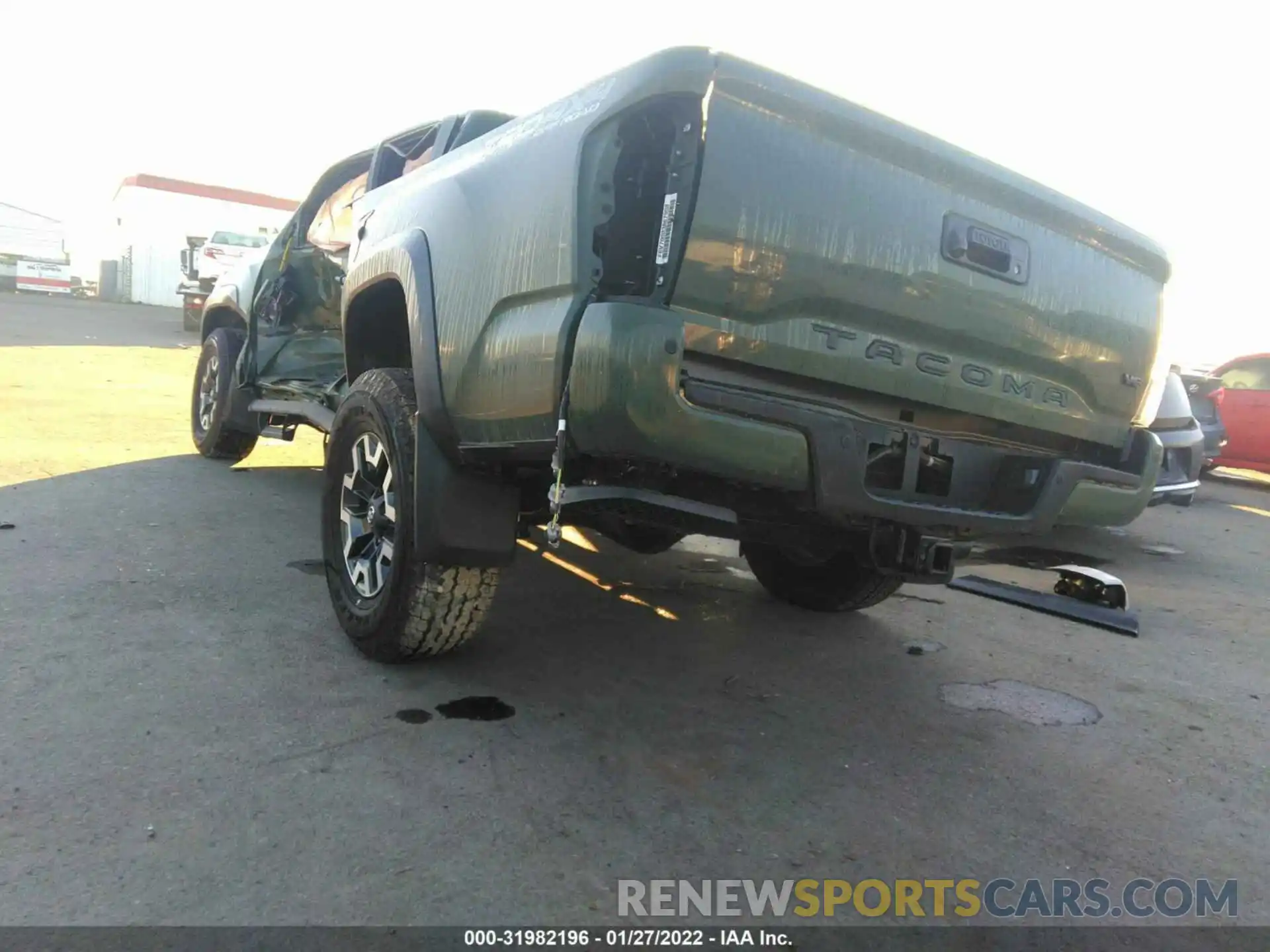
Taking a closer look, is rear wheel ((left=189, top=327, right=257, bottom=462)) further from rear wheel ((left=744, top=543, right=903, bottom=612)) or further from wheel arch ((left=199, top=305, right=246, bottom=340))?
rear wheel ((left=744, top=543, right=903, bottom=612))

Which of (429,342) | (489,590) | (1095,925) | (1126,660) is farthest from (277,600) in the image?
(1126,660)

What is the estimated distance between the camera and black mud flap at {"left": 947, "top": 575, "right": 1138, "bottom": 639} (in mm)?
4000

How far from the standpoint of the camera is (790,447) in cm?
226

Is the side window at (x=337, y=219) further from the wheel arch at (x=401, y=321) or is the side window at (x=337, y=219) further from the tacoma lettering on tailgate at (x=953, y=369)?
the tacoma lettering on tailgate at (x=953, y=369)

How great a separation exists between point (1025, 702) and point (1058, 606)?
0.97m

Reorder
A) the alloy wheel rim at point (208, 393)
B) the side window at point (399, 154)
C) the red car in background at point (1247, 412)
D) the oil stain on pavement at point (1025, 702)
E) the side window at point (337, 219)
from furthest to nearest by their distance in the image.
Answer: the red car in background at point (1247, 412), the alloy wheel rim at point (208, 393), the side window at point (337, 219), the side window at point (399, 154), the oil stain on pavement at point (1025, 702)

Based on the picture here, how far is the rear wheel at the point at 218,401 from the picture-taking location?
6.14 meters

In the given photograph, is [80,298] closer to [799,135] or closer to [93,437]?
[93,437]

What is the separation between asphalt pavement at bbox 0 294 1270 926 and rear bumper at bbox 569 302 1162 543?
798mm

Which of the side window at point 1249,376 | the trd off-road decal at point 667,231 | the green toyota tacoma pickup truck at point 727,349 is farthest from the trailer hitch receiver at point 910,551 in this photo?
the side window at point 1249,376

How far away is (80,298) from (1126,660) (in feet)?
121

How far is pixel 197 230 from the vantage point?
35.3 metres

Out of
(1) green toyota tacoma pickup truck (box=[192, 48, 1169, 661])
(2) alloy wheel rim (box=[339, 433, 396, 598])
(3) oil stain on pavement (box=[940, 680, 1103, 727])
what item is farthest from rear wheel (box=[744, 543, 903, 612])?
(2) alloy wheel rim (box=[339, 433, 396, 598])

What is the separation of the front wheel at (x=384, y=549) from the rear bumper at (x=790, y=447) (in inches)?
38.0
